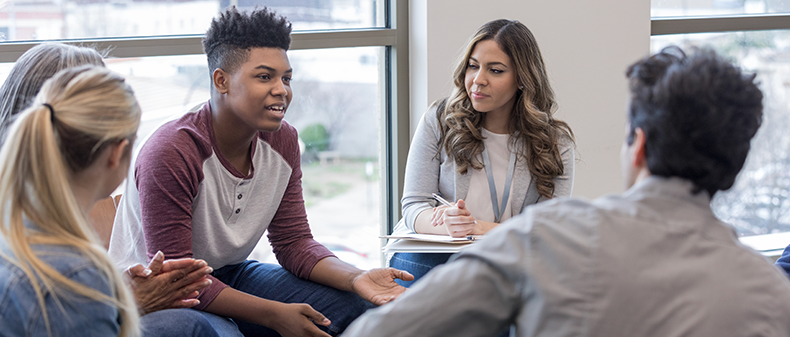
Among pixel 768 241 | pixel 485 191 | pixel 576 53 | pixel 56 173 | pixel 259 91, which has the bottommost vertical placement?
pixel 768 241

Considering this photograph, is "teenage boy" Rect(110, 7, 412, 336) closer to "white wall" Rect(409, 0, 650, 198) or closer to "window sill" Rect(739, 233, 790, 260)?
"white wall" Rect(409, 0, 650, 198)

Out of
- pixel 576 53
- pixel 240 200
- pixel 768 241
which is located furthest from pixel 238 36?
pixel 768 241

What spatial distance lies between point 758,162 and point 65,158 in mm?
3344

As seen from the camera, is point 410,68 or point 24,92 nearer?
point 24,92

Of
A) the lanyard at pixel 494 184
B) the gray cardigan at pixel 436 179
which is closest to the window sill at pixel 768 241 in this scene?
the gray cardigan at pixel 436 179

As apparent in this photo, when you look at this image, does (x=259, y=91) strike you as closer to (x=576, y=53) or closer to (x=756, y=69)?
(x=576, y=53)

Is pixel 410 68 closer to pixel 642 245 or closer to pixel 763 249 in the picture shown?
pixel 642 245

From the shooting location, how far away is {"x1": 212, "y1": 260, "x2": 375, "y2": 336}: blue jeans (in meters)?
1.74

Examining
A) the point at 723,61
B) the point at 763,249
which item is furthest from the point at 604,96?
the point at 723,61

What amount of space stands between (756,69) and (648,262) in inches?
116

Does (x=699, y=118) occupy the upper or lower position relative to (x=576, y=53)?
lower

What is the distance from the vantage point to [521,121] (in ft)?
6.93

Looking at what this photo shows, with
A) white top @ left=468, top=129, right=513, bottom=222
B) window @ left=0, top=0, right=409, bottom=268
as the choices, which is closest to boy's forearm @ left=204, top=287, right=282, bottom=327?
white top @ left=468, top=129, right=513, bottom=222

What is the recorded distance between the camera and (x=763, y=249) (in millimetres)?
3359
